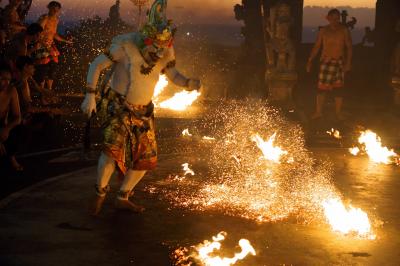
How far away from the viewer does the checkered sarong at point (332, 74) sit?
13320 millimetres

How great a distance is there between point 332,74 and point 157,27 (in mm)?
7728

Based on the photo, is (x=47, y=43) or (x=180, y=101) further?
(x=180, y=101)

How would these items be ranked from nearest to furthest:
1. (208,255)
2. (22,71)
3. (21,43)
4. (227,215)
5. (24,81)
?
(208,255), (227,215), (22,71), (24,81), (21,43)

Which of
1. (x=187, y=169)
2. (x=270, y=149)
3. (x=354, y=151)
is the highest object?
(x=187, y=169)

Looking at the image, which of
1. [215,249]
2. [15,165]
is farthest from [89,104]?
[15,165]

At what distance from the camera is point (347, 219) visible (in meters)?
6.29

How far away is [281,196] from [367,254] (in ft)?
6.54

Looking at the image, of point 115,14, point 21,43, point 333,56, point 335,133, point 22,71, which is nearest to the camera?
point 22,71

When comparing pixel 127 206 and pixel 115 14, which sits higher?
pixel 127 206

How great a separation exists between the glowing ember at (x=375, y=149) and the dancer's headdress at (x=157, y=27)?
4504 mm

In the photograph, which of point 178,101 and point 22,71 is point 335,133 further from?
point 22,71

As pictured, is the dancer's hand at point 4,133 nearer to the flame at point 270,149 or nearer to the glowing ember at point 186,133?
the flame at point 270,149

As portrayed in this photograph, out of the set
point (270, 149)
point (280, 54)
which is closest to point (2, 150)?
point (270, 149)

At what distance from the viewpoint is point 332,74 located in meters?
13.4
